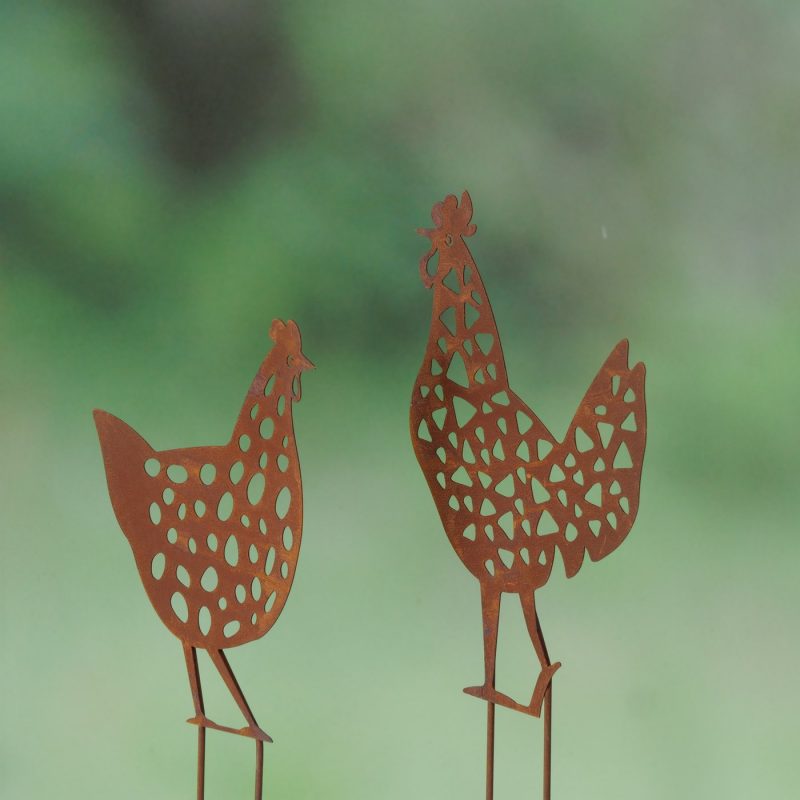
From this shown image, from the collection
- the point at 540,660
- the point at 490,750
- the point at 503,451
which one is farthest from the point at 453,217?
the point at 490,750

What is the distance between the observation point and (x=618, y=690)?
160 centimetres

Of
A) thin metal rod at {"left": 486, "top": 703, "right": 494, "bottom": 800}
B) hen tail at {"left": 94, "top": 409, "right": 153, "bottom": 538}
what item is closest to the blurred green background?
thin metal rod at {"left": 486, "top": 703, "right": 494, "bottom": 800}

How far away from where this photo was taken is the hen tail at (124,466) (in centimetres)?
120

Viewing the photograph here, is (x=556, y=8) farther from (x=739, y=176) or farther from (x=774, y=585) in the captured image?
(x=774, y=585)

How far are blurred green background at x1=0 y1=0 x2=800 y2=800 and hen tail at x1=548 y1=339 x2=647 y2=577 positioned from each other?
35 centimetres

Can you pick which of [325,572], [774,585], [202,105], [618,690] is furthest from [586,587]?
[202,105]

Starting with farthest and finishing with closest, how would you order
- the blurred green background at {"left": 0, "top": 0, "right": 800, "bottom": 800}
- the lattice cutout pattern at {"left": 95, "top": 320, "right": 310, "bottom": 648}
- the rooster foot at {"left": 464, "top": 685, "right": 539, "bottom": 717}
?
the blurred green background at {"left": 0, "top": 0, "right": 800, "bottom": 800} → the rooster foot at {"left": 464, "top": 685, "right": 539, "bottom": 717} → the lattice cutout pattern at {"left": 95, "top": 320, "right": 310, "bottom": 648}

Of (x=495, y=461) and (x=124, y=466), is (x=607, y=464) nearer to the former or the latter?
(x=495, y=461)

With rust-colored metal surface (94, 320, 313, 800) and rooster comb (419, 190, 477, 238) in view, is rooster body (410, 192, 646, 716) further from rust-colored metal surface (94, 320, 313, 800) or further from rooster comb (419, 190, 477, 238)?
rust-colored metal surface (94, 320, 313, 800)

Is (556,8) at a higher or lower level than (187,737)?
higher

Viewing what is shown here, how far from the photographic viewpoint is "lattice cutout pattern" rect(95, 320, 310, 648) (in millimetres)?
1169

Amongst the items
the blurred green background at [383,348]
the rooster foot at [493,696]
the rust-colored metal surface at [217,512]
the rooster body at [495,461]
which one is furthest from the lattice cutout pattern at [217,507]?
the blurred green background at [383,348]

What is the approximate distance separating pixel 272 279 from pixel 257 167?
0.52 feet

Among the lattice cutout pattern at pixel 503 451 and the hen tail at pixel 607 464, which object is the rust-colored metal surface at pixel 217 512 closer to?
the lattice cutout pattern at pixel 503 451
